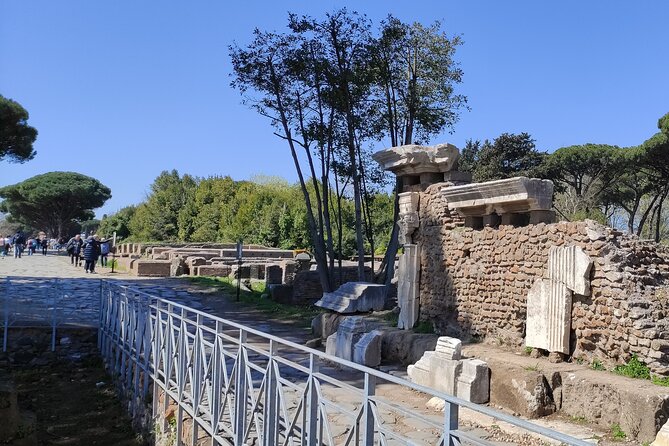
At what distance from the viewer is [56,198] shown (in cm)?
5691

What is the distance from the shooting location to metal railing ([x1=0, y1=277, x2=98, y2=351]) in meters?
11.0

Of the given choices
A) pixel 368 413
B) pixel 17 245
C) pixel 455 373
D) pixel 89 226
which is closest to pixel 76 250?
pixel 17 245

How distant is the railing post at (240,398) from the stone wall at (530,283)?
11.9 feet

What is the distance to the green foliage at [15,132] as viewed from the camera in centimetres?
3111

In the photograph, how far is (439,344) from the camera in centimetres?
695

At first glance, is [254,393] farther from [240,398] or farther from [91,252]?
[91,252]

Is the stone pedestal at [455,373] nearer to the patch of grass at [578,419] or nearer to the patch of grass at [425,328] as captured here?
the patch of grass at [578,419]

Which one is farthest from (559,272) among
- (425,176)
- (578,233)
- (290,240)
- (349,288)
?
(290,240)

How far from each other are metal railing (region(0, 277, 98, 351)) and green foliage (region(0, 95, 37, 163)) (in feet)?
57.1

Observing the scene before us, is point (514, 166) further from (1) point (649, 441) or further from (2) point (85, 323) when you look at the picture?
(1) point (649, 441)

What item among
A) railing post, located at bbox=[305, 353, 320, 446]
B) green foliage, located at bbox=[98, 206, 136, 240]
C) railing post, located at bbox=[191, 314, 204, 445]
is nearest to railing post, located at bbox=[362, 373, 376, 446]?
railing post, located at bbox=[305, 353, 320, 446]

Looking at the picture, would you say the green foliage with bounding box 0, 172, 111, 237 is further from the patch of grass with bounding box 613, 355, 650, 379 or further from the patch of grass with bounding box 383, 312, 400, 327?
the patch of grass with bounding box 613, 355, 650, 379

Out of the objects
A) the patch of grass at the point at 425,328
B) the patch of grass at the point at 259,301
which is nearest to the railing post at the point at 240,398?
the patch of grass at the point at 425,328

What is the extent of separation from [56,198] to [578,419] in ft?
191
